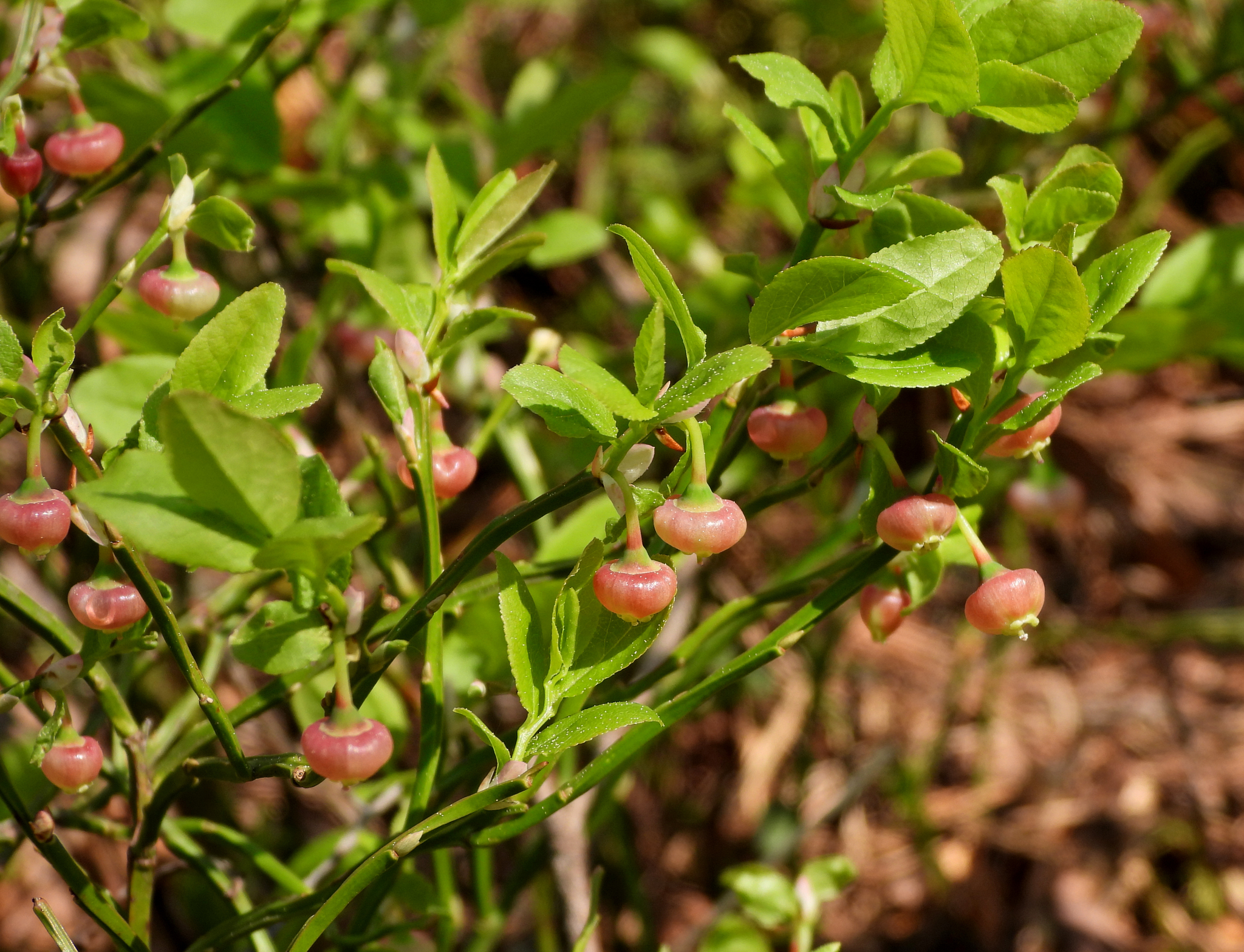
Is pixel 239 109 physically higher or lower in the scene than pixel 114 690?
higher

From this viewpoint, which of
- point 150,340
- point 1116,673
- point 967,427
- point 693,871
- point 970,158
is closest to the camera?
point 967,427

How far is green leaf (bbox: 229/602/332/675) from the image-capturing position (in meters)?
0.58

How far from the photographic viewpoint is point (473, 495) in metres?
2.29

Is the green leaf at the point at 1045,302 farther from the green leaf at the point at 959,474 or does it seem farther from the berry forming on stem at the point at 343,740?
the berry forming on stem at the point at 343,740

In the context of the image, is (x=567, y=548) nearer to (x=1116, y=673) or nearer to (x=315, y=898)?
(x=315, y=898)

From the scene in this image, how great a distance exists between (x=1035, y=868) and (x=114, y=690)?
1.77 m

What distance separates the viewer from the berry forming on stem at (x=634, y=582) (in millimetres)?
519

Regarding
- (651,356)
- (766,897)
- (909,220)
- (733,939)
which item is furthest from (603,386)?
(733,939)

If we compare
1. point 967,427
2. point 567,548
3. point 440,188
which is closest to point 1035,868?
point 567,548

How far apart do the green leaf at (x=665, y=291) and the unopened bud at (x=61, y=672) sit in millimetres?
372

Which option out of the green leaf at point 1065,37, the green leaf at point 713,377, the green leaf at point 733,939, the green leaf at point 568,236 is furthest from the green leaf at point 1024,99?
the green leaf at point 733,939

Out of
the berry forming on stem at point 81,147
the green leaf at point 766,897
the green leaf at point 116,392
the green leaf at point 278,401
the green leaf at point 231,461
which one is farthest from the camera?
the green leaf at point 766,897

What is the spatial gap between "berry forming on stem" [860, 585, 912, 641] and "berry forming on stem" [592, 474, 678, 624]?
0.60ft

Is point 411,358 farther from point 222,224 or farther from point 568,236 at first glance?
point 568,236
